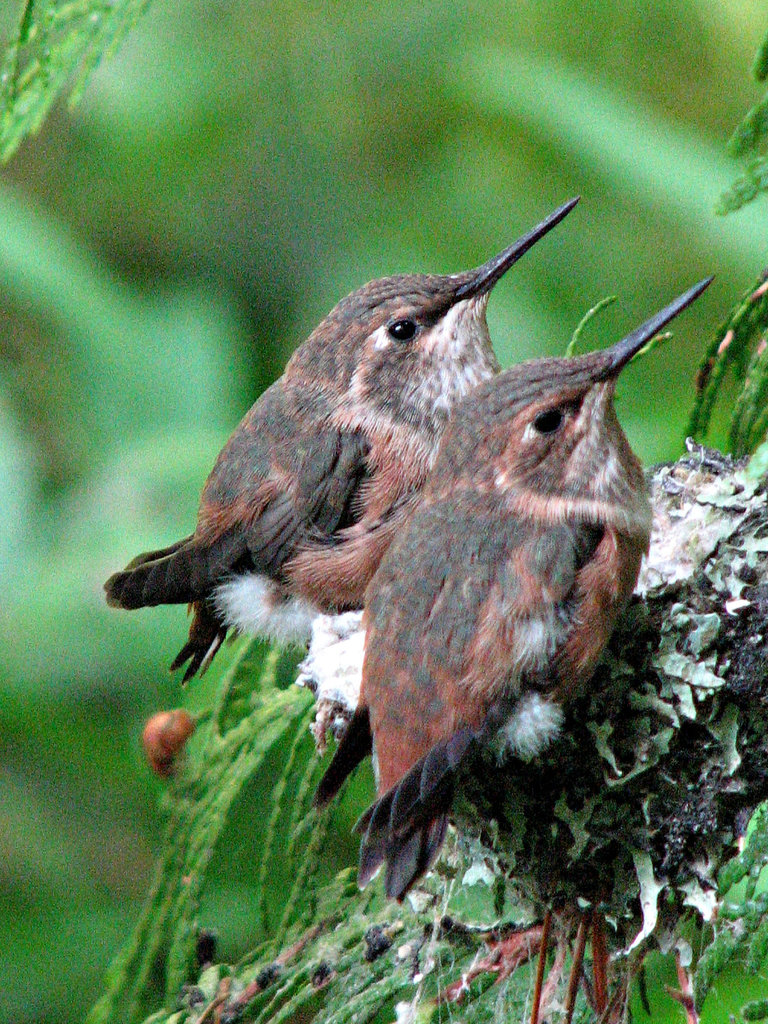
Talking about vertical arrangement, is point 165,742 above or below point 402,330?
below

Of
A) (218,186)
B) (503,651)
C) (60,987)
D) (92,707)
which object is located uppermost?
(218,186)

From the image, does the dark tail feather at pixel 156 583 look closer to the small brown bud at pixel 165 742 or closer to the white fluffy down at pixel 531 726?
the small brown bud at pixel 165 742

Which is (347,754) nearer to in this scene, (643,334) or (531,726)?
(531,726)

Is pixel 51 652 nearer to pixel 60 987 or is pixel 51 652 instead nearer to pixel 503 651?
pixel 60 987

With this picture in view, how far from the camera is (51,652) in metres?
3.90

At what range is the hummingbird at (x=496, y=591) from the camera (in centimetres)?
206

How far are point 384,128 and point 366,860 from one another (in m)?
3.84

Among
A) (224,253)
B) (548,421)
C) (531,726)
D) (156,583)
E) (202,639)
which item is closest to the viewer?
(531,726)

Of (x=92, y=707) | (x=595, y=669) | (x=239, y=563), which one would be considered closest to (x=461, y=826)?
(x=595, y=669)

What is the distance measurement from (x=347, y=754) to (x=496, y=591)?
1.26 feet

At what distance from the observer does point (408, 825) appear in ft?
6.44

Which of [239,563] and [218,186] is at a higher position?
[218,186]

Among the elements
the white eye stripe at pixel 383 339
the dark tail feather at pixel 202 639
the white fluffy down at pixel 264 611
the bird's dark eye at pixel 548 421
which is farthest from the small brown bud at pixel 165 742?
the bird's dark eye at pixel 548 421

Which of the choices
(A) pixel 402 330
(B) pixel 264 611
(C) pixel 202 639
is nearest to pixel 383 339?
(A) pixel 402 330
